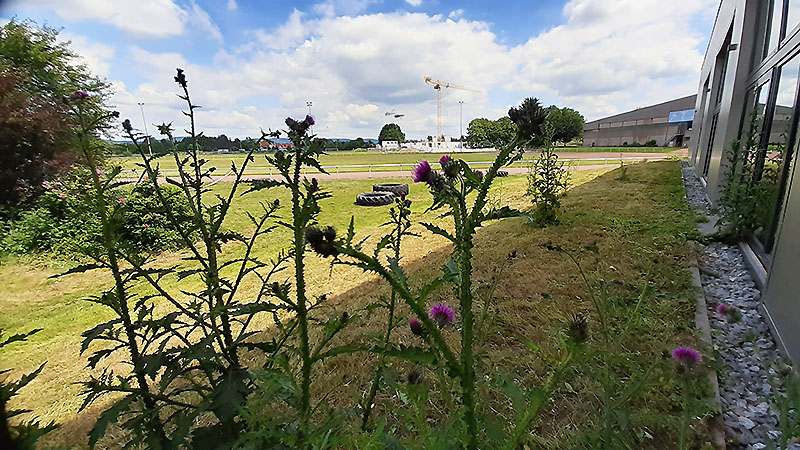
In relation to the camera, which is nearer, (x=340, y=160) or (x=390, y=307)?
(x=390, y=307)

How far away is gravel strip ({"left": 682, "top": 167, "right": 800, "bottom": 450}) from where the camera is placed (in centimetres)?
179

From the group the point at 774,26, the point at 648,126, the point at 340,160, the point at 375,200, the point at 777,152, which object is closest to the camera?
the point at 777,152

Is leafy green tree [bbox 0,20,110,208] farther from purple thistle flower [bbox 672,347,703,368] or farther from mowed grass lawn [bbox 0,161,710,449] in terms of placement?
purple thistle flower [bbox 672,347,703,368]

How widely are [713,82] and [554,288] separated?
488 inches

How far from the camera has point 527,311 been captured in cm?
305

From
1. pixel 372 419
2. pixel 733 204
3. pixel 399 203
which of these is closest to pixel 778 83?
pixel 733 204

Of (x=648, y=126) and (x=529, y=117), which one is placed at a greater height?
(x=648, y=126)

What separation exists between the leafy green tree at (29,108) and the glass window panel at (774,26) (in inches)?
285

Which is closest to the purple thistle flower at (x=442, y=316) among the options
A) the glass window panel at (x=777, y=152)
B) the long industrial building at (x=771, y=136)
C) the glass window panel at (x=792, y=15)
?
the long industrial building at (x=771, y=136)

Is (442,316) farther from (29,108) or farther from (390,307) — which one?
(29,108)

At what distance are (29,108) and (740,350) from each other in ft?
15.5

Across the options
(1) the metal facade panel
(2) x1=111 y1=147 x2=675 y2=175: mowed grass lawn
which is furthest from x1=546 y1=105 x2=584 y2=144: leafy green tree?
(1) the metal facade panel

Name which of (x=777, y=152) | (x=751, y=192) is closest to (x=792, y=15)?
(x=777, y=152)

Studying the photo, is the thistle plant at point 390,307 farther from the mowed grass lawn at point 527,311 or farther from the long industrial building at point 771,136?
the long industrial building at point 771,136
